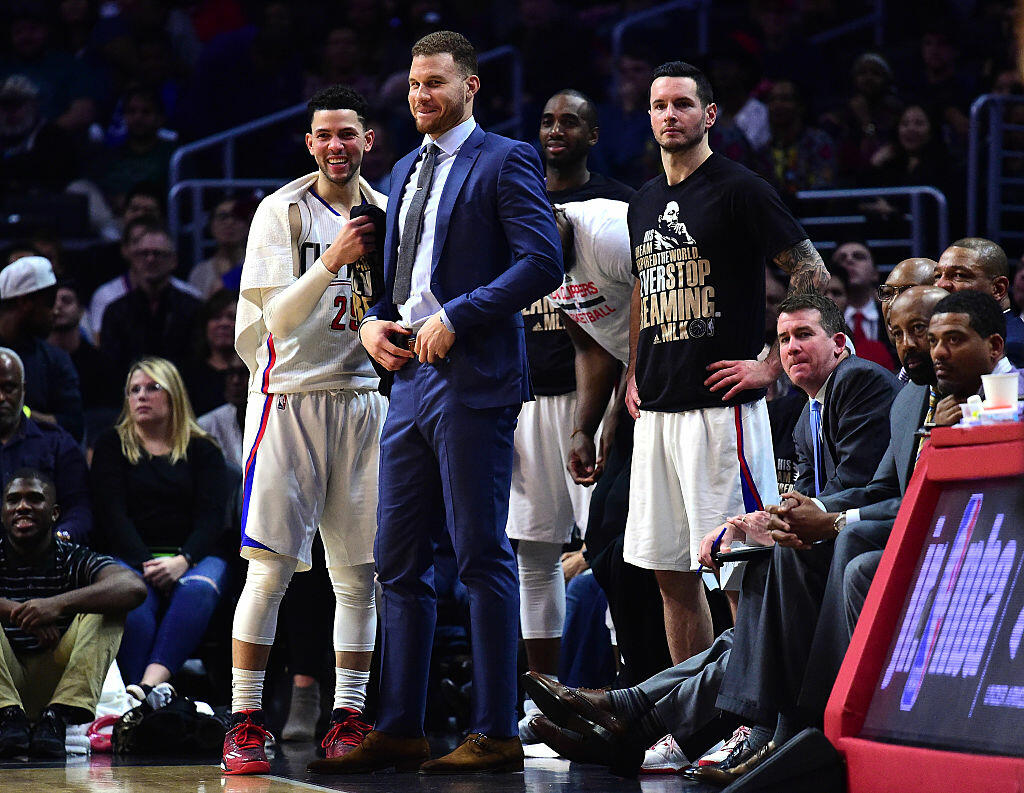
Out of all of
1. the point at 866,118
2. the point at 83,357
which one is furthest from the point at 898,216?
the point at 83,357

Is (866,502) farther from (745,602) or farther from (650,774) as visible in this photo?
(650,774)

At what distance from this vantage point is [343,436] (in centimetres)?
484

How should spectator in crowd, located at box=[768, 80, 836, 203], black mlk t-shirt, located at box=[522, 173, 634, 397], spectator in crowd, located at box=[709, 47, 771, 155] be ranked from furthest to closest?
spectator in crowd, located at box=[709, 47, 771, 155], spectator in crowd, located at box=[768, 80, 836, 203], black mlk t-shirt, located at box=[522, 173, 634, 397]

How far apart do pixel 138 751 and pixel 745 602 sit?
98.2 inches

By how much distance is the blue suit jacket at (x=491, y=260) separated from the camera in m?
4.30

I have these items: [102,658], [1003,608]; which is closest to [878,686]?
[1003,608]

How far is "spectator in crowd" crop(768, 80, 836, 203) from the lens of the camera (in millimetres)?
8977

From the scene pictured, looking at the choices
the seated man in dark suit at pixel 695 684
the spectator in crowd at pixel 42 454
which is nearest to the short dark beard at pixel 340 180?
the seated man in dark suit at pixel 695 684

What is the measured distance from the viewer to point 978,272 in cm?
442

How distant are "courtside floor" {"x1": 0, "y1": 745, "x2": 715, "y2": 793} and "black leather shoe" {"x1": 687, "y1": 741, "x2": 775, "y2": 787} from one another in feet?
0.19

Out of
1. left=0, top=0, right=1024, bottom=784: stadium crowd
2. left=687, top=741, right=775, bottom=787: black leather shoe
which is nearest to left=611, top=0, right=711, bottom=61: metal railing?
left=0, top=0, right=1024, bottom=784: stadium crowd

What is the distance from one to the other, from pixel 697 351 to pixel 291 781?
5.94ft

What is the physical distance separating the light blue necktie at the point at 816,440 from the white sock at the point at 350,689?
1594mm

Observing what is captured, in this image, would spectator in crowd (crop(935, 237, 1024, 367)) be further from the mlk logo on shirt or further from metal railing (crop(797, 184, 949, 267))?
metal railing (crop(797, 184, 949, 267))
